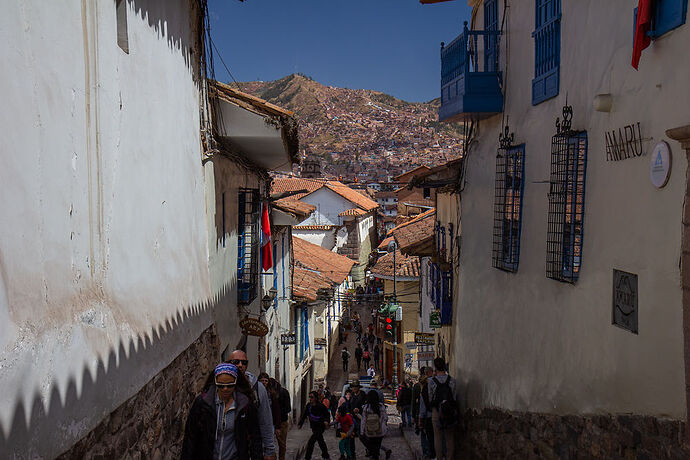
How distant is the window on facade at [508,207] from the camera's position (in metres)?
9.09

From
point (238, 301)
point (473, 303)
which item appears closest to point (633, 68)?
point (473, 303)

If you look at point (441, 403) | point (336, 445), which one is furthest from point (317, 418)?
point (336, 445)

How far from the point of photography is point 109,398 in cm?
463

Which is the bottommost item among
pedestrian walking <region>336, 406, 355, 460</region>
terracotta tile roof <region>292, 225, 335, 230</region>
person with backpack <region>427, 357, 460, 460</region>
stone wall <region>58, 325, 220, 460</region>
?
pedestrian walking <region>336, 406, 355, 460</region>

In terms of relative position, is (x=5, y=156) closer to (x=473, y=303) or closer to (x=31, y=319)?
(x=31, y=319)

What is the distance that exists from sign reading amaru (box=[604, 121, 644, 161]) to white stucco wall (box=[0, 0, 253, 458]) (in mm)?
4098

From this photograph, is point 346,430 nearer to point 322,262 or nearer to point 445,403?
point 445,403

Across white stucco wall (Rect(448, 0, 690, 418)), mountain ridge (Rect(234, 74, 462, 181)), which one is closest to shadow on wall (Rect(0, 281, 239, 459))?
white stucco wall (Rect(448, 0, 690, 418))

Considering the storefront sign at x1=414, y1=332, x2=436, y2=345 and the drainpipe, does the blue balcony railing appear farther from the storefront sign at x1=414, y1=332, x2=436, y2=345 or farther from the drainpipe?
the storefront sign at x1=414, y1=332, x2=436, y2=345

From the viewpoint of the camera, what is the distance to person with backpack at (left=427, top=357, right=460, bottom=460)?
32.6 ft

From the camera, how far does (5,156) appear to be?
3240 millimetres

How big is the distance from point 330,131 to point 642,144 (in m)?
159

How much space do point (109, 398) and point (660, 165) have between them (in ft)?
14.1

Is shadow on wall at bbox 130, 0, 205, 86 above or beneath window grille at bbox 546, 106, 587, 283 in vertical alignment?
above
